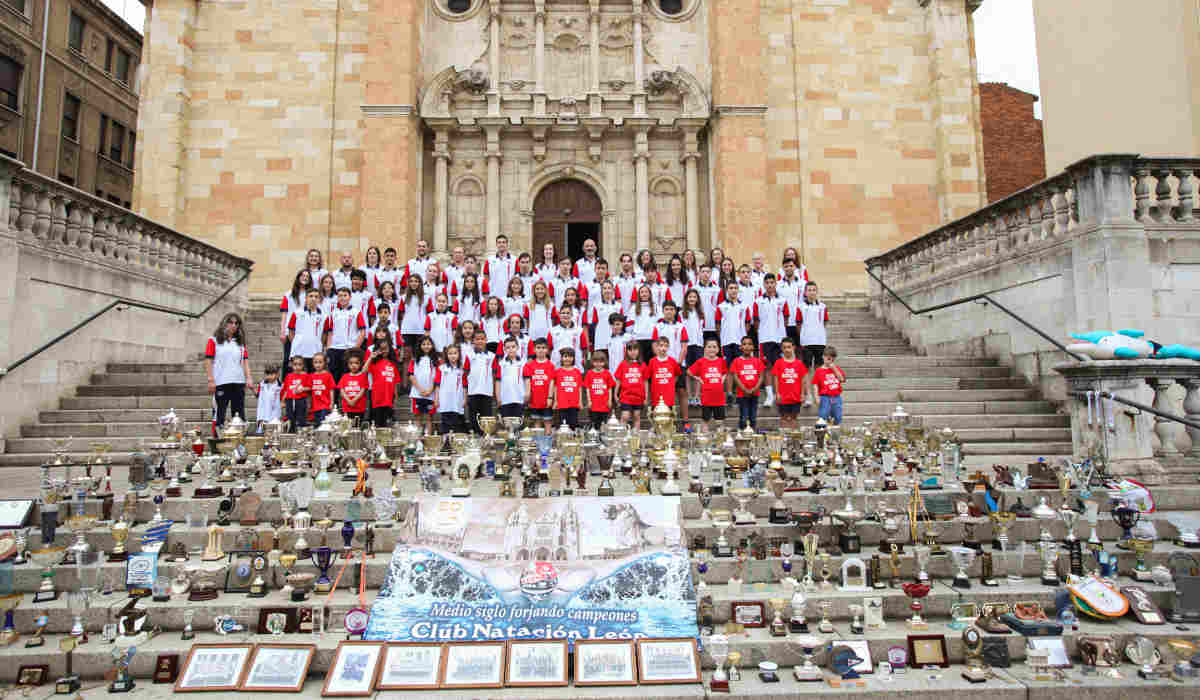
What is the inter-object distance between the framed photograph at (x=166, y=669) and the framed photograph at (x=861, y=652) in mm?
4096

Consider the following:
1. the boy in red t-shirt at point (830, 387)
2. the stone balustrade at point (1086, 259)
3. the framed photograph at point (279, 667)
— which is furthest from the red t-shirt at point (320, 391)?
the stone balustrade at point (1086, 259)

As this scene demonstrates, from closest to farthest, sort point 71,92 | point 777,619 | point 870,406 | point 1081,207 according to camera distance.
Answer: point 777,619 → point 1081,207 → point 870,406 → point 71,92

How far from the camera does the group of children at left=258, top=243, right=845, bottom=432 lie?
915 cm

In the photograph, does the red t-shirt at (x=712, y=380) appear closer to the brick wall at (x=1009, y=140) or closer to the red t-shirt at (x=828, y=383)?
the red t-shirt at (x=828, y=383)

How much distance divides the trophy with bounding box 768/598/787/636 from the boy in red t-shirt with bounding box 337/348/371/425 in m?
6.12

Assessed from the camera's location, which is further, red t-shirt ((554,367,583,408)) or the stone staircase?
the stone staircase

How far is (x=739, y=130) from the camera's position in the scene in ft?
59.4

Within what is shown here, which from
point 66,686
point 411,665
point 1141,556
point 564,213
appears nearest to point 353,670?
point 411,665

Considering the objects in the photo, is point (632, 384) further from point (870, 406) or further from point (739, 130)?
point (739, 130)

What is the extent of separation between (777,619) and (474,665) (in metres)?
1.98

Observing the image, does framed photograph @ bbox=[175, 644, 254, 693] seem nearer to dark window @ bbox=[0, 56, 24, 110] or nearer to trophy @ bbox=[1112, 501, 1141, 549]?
trophy @ bbox=[1112, 501, 1141, 549]

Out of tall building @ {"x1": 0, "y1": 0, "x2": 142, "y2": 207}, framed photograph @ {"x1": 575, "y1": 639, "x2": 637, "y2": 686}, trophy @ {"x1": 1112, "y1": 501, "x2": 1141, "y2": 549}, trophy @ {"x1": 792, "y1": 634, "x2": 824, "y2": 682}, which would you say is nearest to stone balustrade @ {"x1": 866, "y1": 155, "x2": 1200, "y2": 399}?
trophy @ {"x1": 1112, "y1": 501, "x2": 1141, "y2": 549}


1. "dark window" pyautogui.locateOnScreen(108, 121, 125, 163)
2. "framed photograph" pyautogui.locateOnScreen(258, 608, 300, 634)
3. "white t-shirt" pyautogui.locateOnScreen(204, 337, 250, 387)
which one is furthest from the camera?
"dark window" pyautogui.locateOnScreen(108, 121, 125, 163)

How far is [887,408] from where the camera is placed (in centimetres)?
1069
